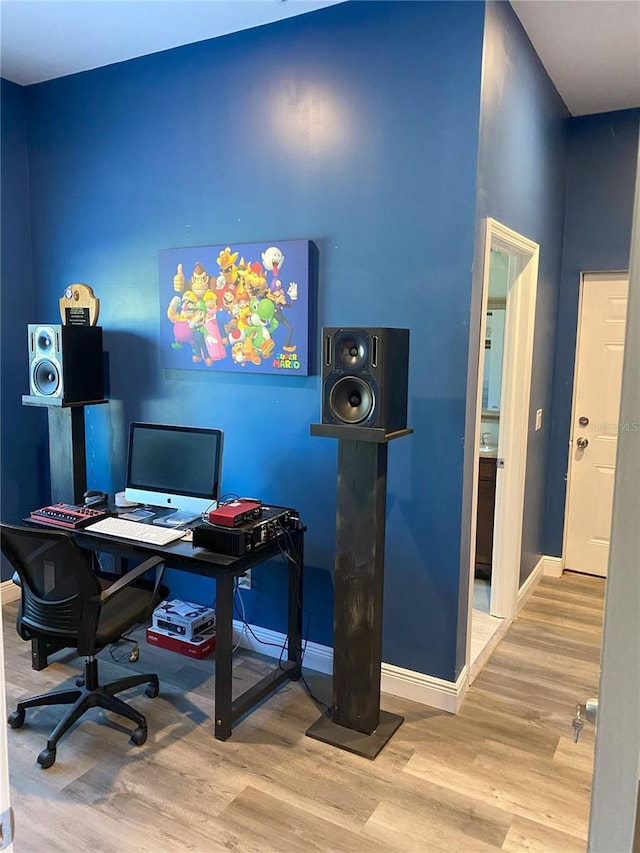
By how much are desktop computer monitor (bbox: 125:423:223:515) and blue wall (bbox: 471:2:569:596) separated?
1190 mm

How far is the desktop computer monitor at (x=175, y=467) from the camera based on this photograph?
2668mm

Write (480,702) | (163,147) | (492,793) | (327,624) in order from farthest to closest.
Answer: (163,147) → (327,624) → (480,702) → (492,793)

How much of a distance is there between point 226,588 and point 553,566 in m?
2.63

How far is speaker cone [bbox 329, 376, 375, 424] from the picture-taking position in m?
2.15

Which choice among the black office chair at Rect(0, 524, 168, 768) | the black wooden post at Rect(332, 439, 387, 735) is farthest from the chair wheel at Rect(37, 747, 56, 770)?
the black wooden post at Rect(332, 439, 387, 735)

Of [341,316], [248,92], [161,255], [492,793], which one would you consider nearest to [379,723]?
[492,793]

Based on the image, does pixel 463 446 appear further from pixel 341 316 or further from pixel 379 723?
pixel 379 723

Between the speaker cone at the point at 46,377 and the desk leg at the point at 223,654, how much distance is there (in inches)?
56.6

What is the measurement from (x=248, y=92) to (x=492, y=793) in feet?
9.66

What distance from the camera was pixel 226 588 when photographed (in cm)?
229

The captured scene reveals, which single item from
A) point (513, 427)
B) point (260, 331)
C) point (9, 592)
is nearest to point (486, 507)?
point (513, 427)

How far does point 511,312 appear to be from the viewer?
3.22m

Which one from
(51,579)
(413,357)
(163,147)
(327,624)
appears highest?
(163,147)

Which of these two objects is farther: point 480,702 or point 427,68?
point 480,702
